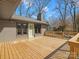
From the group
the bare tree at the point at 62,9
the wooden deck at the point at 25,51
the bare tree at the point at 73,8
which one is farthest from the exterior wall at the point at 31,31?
the bare tree at the point at 62,9

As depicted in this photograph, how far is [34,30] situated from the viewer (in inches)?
659

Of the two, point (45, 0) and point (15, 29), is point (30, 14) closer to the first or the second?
point (45, 0)

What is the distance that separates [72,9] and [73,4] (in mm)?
1865

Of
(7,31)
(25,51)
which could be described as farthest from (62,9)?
(25,51)

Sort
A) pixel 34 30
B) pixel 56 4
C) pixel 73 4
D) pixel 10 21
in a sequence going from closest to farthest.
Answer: pixel 10 21, pixel 34 30, pixel 73 4, pixel 56 4

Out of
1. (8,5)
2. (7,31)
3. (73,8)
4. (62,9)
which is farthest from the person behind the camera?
(62,9)

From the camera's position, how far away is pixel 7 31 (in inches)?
473

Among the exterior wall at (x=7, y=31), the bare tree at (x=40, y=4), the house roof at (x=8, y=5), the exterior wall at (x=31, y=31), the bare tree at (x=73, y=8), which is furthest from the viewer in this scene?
the bare tree at (x=40, y=4)

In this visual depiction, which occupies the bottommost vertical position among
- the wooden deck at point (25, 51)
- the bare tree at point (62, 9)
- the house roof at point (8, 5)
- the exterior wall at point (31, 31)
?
the wooden deck at point (25, 51)

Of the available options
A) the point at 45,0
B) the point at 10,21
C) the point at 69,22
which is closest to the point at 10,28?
the point at 10,21

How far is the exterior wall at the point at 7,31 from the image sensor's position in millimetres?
11403

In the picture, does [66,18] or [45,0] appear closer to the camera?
[45,0]

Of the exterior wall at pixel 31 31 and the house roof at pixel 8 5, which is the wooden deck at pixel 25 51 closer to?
the house roof at pixel 8 5

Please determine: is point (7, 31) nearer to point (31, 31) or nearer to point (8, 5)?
point (31, 31)
